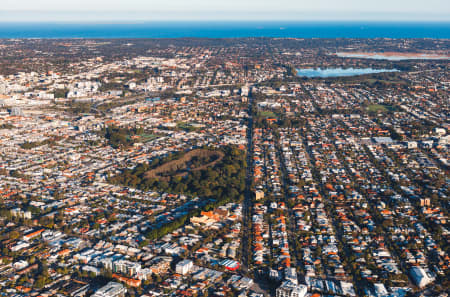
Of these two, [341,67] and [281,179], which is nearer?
[281,179]

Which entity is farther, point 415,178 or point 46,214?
point 415,178

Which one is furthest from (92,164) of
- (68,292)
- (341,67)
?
(341,67)

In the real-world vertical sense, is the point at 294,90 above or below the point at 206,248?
above

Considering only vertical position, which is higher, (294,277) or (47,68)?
(47,68)

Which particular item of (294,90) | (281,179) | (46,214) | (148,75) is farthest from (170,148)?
(148,75)

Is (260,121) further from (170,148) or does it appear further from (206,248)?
(206,248)

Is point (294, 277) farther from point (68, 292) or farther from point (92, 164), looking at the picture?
point (92, 164)

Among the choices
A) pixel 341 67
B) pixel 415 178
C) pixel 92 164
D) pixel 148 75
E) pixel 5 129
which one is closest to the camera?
pixel 415 178

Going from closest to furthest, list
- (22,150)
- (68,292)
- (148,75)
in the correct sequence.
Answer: (68,292) → (22,150) → (148,75)

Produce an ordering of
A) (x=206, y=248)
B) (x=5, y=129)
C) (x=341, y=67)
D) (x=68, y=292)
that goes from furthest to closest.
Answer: (x=341, y=67), (x=5, y=129), (x=206, y=248), (x=68, y=292)
